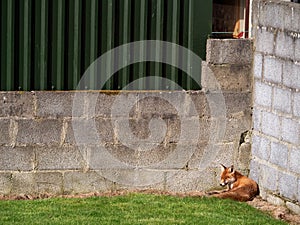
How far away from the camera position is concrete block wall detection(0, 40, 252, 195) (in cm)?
1077

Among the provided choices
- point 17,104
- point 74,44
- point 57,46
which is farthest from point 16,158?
point 74,44

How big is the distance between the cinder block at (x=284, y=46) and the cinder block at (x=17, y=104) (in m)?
2.81

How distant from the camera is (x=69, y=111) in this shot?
35.5ft

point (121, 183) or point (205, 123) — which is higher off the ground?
point (205, 123)

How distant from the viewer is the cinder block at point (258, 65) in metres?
11.0

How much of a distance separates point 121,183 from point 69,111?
105cm

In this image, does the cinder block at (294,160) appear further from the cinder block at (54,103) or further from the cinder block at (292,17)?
the cinder block at (54,103)

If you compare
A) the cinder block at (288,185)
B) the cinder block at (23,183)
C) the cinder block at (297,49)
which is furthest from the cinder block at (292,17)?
the cinder block at (23,183)

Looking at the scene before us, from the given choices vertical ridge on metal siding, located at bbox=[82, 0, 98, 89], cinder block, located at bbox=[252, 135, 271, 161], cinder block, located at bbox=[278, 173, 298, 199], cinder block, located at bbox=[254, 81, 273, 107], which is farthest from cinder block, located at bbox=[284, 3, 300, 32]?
vertical ridge on metal siding, located at bbox=[82, 0, 98, 89]

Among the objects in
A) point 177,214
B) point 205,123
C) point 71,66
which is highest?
point 71,66

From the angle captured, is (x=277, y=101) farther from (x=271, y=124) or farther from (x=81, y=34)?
(x=81, y=34)

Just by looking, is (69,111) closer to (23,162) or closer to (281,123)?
(23,162)

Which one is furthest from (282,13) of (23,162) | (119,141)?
(23,162)

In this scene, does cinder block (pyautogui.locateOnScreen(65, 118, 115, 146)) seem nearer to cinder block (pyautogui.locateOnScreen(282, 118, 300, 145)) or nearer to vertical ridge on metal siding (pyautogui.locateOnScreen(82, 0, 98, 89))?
vertical ridge on metal siding (pyautogui.locateOnScreen(82, 0, 98, 89))
